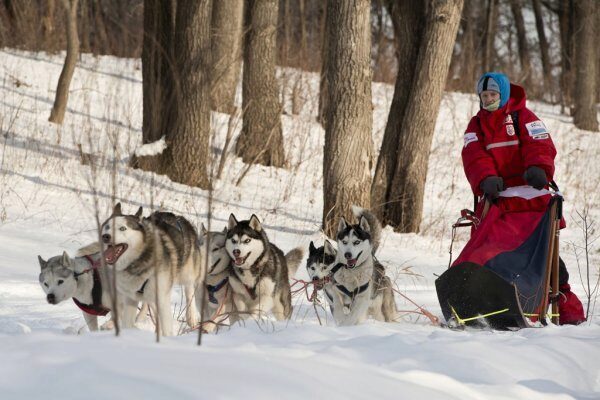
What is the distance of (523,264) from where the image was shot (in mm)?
5164

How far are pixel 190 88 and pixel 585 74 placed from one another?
10969 mm

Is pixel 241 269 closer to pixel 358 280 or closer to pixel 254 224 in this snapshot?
pixel 254 224

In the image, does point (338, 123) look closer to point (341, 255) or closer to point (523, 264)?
point (341, 255)

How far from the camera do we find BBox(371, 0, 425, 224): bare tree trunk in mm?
10086

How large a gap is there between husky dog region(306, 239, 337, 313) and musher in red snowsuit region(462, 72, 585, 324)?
3.51 ft

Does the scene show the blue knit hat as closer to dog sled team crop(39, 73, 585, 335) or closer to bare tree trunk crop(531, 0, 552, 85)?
dog sled team crop(39, 73, 585, 335)

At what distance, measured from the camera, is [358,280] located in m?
5.50

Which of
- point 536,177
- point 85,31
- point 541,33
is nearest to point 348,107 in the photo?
point 536,177

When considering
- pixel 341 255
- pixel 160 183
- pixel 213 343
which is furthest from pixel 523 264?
pixel 160 183

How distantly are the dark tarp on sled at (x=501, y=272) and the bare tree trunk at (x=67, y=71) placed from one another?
8.61 m

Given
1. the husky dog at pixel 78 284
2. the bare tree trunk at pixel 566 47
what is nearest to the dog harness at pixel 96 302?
the husky dog at pixel 78 284

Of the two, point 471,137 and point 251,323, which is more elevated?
point 471,137

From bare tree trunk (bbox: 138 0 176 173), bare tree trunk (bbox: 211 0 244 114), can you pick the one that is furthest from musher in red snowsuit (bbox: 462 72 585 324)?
bare tree trunk (bbox: 211 0 244 114)

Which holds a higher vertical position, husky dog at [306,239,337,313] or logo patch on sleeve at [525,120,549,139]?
logo patch on sleeve at [525,120,549,139]
